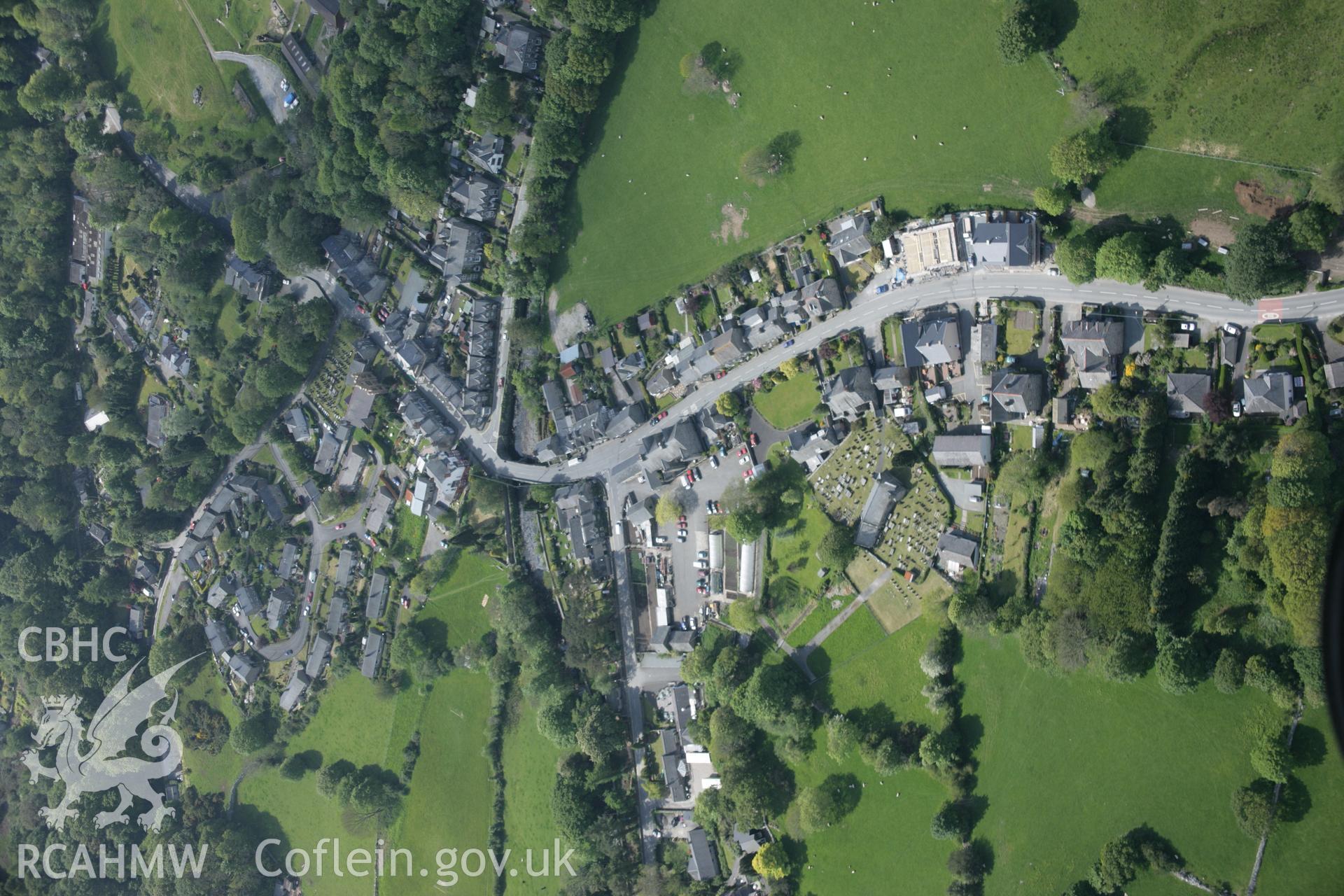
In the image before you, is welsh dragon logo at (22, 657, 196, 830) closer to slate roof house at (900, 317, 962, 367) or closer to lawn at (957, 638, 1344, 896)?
lawn at (957, 638, 1344, 896)

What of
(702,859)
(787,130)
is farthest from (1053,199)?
(702,859)

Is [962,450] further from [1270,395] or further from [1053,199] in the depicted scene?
[1270,395]

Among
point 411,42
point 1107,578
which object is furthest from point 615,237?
point 1107,578

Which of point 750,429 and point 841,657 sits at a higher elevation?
point 750,429

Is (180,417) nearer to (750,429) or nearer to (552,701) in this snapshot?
(552,701)

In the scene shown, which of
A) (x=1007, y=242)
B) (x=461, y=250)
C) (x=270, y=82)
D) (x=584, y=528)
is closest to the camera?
(x=1007, y=242)

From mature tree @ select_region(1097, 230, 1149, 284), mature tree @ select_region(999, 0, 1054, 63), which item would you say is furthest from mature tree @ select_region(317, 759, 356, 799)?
mature tree @ select_region(999, 0, 1054, 63)
